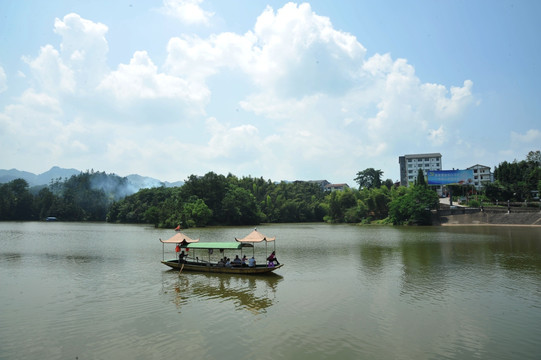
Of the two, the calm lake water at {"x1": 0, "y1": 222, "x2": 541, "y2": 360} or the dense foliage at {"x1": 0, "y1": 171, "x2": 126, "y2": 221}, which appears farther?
the dense foliage at {"x1": 0, "y1": 171, "x2": 126, "y2": 221}

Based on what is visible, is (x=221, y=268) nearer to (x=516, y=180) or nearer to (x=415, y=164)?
(x=516, y=180)

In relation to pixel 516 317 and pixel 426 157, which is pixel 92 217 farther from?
pixel 516 317

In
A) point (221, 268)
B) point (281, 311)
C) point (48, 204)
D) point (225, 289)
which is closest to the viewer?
point (281, 311)

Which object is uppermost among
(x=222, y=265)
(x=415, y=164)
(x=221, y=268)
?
(x=415, y=164)

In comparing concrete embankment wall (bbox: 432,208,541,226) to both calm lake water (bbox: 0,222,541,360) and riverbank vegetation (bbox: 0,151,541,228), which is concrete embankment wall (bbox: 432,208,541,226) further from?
calm lake water (bbox: 0,222,541,360)

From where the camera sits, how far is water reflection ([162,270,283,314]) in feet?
49.8

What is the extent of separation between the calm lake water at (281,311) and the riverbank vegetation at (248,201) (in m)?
44.5

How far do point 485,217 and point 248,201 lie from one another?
156ft

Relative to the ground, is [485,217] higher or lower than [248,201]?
lower

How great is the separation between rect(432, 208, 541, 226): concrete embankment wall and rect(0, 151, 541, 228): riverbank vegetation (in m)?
2.39

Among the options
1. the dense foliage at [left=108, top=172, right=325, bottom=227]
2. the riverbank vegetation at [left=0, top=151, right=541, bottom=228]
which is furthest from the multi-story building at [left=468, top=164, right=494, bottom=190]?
the dense foliage at [left=108, top=172, right=325, bottom=227]

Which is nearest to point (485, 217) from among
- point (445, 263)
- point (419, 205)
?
point (419, 205)

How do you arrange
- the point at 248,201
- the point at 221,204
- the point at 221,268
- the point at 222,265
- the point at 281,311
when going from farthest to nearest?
the point at 248,201 < the point at 221,204 < the point at 222,265 < the point at 221,268 < the point at 281,311

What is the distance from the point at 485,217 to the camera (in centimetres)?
5903
